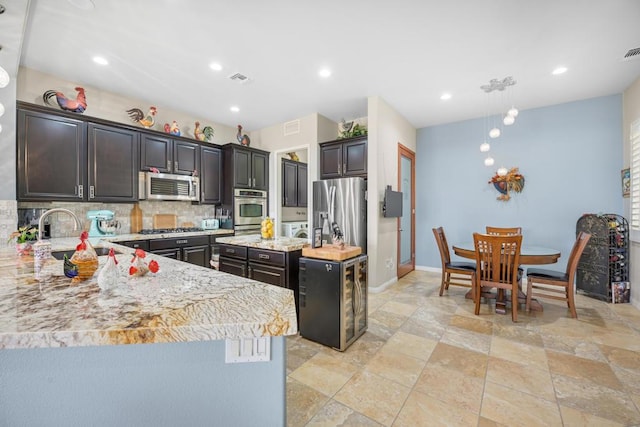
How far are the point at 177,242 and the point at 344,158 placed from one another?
2.80 meters

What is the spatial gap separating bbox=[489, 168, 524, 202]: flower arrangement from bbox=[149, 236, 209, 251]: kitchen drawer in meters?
4.87

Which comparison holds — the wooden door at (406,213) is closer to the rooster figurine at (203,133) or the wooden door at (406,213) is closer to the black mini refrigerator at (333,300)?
the black mini refrigerator at (333,300)

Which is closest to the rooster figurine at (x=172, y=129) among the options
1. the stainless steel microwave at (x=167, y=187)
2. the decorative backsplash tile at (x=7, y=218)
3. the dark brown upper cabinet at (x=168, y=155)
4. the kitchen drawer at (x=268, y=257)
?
the dark brown upper cabinet at (x=168, y=155)

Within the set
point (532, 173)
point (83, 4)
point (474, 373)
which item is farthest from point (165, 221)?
point (532, 173)

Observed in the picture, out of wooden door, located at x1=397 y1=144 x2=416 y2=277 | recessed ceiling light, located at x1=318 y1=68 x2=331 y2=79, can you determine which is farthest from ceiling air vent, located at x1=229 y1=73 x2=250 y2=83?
wooden door, located at x1=397 y1=144 x2=416 y2=277

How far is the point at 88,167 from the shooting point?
3307 millimetres

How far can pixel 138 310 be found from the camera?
0.86 metres

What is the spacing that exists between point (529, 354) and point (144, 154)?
4.95 m

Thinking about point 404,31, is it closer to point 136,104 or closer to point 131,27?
point 131,27

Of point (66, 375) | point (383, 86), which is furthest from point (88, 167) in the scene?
point (383, 86)

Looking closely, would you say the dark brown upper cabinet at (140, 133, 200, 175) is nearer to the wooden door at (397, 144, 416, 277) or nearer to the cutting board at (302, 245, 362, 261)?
the cutting board at (302, 245, 362, 261)

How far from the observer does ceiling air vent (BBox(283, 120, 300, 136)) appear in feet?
16.0

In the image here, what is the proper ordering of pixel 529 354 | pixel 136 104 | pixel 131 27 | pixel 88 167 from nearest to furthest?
pixel 529 354 → pixel 131 27 → pixel 88 167 → pixel 136 104

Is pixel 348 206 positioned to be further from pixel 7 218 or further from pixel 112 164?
pixel 7 218
